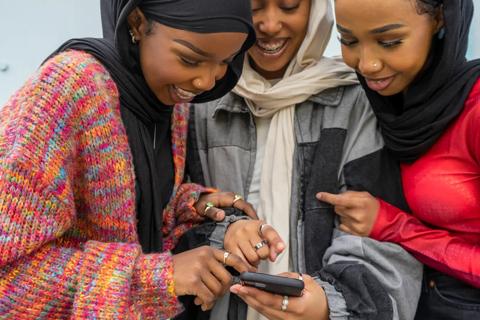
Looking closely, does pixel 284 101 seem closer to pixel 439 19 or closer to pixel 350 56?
pixel 350 56

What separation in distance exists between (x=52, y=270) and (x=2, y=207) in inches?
6.0

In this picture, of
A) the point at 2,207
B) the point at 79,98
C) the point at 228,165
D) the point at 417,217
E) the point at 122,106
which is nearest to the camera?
the point at 2,207

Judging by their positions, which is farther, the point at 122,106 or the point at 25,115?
the point at 122,106

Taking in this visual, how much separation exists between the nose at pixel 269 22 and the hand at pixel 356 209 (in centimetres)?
43

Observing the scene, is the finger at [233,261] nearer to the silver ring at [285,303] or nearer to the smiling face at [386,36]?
the silver ring at [285,303]

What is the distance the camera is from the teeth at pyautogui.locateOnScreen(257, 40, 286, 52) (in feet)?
4.49

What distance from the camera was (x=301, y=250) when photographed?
1252mm

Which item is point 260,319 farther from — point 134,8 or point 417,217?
point 134,8

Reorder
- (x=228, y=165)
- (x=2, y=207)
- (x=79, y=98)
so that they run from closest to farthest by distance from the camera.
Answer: (x=2, y=207) → (x=79, y=98) → (x=228, y=165)

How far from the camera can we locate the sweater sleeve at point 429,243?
112 centimetres

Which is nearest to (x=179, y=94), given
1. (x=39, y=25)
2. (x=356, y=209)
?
(x=356, y=209)

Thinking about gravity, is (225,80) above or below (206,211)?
above

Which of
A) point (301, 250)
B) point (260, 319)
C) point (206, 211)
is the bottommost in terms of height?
Result: point (260, 319)

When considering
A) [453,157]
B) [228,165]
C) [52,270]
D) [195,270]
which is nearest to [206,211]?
[228,165]
